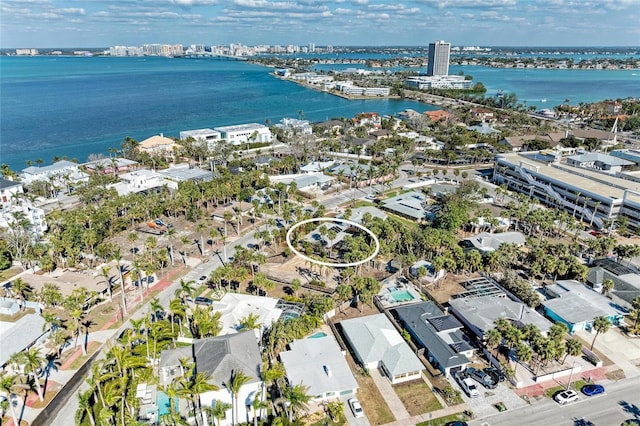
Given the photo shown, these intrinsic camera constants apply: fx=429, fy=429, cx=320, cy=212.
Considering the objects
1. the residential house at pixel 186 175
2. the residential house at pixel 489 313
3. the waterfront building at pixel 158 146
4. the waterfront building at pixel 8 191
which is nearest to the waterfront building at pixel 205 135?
the waterfront building at pixel 158 146

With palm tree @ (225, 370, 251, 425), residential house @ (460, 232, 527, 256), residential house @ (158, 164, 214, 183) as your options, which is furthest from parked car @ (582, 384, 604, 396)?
residential house @ (158, 164, 214, 183)

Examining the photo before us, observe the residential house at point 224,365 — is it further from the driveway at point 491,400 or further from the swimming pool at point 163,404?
the driveway at point 491,400

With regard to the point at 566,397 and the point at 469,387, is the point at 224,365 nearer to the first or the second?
the point at 469,387

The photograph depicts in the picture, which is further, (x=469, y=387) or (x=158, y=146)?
(x=158, y=146)

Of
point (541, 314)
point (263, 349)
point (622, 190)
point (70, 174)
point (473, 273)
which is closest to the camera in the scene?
point (263, 349)

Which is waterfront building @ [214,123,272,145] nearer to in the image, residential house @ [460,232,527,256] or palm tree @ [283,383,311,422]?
residential house @ [460,232,527,256]

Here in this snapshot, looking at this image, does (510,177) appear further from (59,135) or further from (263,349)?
(59,135)

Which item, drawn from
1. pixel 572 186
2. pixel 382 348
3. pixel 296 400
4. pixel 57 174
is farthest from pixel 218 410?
pixel 57 174

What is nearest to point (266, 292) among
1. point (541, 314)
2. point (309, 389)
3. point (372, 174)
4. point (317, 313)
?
point (317, 313)
